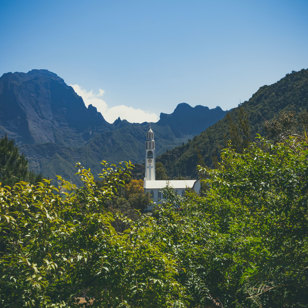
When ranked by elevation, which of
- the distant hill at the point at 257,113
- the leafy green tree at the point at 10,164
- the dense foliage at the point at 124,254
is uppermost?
the distant hill at the point at 257,113

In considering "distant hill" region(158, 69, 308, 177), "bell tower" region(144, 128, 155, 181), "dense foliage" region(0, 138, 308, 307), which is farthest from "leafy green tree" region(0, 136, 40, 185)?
"distant hill" region(158, 69, 308, 177)

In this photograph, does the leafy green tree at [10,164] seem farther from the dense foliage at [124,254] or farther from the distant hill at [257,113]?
the distant hill at [257,113]

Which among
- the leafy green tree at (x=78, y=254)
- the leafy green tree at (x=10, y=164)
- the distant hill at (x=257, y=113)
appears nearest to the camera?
the leafy green tree at (x=78, y=254)

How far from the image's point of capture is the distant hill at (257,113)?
90812 mm

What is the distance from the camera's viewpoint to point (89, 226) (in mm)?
6344

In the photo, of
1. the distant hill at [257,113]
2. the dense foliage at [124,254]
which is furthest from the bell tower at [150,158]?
the dense foliage at [124,254]

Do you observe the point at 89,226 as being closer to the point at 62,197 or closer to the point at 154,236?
the point at 62,197

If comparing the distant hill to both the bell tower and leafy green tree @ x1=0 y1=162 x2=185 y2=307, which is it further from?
leafy green tree @ x1=0 y1=162 x2=185 y2=307

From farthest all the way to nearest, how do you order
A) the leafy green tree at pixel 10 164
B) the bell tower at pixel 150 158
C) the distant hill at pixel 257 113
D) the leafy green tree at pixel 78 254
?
the distant hill at pixel 257 113 → the bell tower at pixel 150 158 → the leafy green tree at pixel 10 164 → the leafy green tree at pixel 78 254

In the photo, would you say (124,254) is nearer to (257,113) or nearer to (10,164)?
(10,164)

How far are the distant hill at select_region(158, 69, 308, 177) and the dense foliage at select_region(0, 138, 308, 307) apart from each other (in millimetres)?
69016

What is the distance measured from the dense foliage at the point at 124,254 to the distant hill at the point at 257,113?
226ft

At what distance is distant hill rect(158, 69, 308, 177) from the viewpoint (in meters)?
90.8

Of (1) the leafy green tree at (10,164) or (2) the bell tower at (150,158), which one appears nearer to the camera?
(1) the leafy green tree at (10,164)
